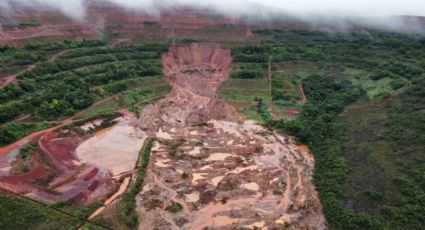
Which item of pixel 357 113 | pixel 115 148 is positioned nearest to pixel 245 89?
pixel 357 113

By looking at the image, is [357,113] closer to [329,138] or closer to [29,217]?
[329,138]

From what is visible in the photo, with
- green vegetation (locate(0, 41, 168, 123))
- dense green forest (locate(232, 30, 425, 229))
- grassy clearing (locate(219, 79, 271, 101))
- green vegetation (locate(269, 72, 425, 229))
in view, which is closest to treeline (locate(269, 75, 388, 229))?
green vegetation (locate(269, 72, 425, 229))

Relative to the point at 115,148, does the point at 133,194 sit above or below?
below

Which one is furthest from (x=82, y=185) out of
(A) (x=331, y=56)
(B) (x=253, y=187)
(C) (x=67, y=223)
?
(A) (x=331, y=56)

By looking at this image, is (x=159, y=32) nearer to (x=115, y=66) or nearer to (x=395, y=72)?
(x=115, y=66)

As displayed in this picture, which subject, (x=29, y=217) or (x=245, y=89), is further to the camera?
(x=245, y=89)

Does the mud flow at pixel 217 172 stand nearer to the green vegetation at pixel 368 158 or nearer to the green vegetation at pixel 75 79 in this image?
the green vegetation at pixel 368 158

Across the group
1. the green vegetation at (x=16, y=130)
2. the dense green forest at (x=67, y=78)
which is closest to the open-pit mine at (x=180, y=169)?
the green vegetation at (x=16, y=130)
